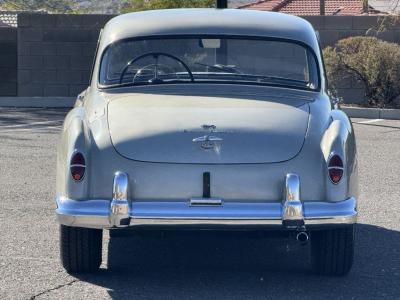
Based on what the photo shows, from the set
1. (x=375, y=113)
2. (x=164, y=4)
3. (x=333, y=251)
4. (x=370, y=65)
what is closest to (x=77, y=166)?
(x=333, y=251)

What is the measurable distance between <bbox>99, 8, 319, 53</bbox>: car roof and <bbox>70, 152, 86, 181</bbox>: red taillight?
5.39 ft

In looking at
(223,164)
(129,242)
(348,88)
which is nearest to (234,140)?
(223,164)

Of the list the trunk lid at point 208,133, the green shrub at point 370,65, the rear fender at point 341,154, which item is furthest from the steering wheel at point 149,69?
the green shrub at point 370,65

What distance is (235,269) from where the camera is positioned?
742cm

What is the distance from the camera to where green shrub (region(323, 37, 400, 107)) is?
18.2m

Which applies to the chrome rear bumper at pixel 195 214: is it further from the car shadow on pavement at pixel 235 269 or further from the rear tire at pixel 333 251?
the rear tire at pixel 333 251

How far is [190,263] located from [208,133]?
134cm

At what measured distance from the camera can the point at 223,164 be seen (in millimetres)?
6516

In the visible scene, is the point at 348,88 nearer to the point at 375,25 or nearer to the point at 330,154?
the point at 375,25

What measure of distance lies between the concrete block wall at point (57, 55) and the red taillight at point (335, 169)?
13.9 meters

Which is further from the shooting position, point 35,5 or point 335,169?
point 35,5

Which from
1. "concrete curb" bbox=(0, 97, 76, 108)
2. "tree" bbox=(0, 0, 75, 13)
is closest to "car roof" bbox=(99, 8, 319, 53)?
"concrete curb" bbox=(0, 97, 76, 108)

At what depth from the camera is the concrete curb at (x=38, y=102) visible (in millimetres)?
19719

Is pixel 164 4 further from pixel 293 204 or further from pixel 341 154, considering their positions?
pixel 293 204
